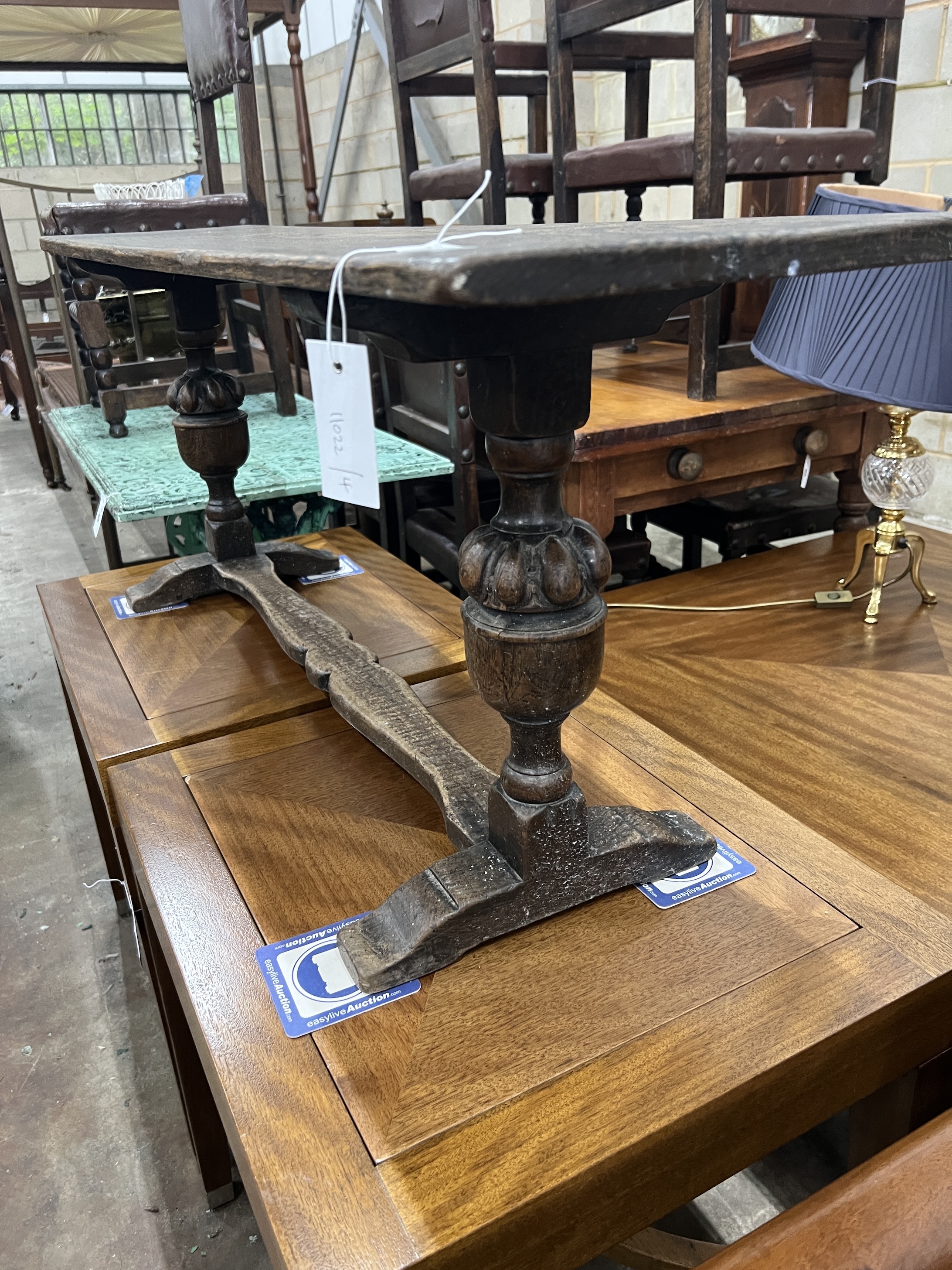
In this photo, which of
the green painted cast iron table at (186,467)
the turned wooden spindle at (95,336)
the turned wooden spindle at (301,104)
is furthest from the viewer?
the turned wooden spindle at (301,104)

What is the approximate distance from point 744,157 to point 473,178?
0.71 metres

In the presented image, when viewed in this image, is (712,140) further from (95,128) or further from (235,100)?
(95,128)

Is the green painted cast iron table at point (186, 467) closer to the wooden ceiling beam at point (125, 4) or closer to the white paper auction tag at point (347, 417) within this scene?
the white paper auction tag at point (347, 417)

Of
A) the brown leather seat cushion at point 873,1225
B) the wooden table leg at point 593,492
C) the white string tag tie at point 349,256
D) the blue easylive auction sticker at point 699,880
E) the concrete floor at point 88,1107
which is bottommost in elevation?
the concrete floor at point 88,1107

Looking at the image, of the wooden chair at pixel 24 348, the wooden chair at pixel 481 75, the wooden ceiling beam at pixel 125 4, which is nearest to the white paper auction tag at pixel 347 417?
the wooden chair at pixel 481 75

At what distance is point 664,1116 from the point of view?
1.89ft

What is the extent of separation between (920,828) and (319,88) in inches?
240

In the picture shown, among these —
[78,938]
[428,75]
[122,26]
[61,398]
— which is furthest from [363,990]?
[122,26]

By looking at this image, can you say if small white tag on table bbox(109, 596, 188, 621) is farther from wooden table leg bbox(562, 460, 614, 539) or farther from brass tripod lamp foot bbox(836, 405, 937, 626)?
brass tripod lamp foot bbox(836, 405, 937, 626)

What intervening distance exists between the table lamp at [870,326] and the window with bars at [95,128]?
6838 mm

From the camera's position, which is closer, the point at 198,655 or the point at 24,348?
the point at 198,655

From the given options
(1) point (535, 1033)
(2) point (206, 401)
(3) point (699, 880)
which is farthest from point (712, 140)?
(1) point (535, 1033)

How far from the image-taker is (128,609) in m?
1.38

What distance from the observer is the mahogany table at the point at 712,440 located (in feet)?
4.74
